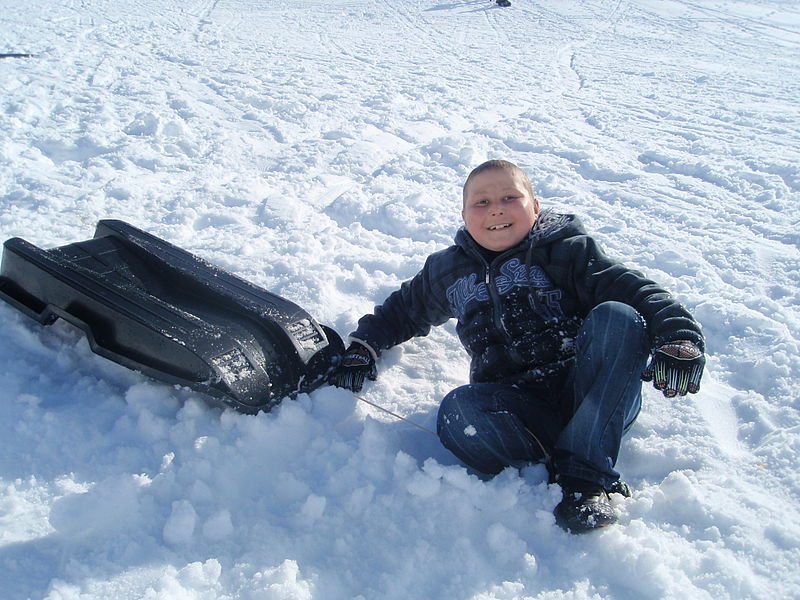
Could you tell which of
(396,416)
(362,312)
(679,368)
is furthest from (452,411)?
(362,312)

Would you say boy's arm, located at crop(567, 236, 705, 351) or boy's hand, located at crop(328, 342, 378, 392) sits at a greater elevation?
boy's arm, located at crop(567, 236, 705, 351)

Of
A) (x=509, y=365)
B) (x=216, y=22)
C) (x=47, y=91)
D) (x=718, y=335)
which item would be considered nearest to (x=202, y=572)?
(x=509, y=365)

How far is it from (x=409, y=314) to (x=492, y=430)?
728mm

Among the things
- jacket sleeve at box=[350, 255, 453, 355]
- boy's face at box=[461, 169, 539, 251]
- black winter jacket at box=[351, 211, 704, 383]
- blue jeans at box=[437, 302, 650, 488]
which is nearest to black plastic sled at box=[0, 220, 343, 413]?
jacket sleeve at box=[350, 255, 453, 355]

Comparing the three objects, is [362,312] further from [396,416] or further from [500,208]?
[500,208]

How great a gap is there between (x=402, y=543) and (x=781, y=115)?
6.29 m

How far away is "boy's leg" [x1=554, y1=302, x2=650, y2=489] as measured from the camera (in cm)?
183

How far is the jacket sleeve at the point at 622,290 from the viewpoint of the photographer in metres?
1.80

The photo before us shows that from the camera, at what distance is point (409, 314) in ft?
8.23

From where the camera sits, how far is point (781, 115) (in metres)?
6.09

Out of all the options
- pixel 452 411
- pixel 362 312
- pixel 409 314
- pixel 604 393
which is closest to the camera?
pixel 604 393

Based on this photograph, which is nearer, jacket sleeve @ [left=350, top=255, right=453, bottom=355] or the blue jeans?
the blue jeans

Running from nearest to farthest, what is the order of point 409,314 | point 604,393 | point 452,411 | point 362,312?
point 604,393 < point 452,411 < point 409,314 < point 362,312

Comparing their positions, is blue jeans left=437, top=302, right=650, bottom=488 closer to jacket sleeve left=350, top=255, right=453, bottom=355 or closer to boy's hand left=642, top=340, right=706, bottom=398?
boy's hand left=642, top=340, right=706, bottom=398
